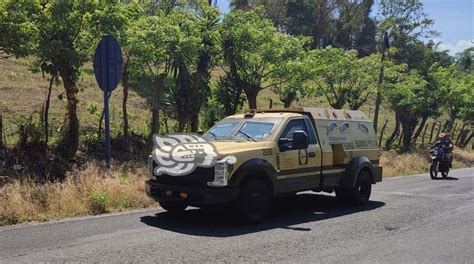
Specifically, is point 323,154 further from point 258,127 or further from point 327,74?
point 327,74

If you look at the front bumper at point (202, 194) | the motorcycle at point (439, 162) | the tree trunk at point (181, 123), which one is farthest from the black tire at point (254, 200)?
the motorcycle at point (439, 162)

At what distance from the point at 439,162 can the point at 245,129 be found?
12.6 metres

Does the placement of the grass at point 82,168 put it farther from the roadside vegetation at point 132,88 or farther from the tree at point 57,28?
the tree at point 57,28

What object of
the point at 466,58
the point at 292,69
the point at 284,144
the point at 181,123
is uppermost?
the point at 466,58

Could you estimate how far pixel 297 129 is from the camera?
405 inches

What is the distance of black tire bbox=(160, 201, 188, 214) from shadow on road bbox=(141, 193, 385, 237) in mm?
111

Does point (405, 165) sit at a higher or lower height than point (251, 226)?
higher

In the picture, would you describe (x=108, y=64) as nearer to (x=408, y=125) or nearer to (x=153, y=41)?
(x=153, y=41)

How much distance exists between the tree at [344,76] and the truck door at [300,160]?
14.2 meters

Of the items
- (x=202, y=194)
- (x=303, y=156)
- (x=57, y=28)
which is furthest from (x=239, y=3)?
(x=202, y=194)

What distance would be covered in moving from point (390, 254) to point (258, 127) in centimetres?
363

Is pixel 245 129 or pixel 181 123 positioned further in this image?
pixel 181 123

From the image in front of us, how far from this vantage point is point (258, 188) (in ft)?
29.9

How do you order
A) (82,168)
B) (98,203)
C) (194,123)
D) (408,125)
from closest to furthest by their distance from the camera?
1. (98,203)
2. (82,168)
3. (194,123)
4. (408,125)
